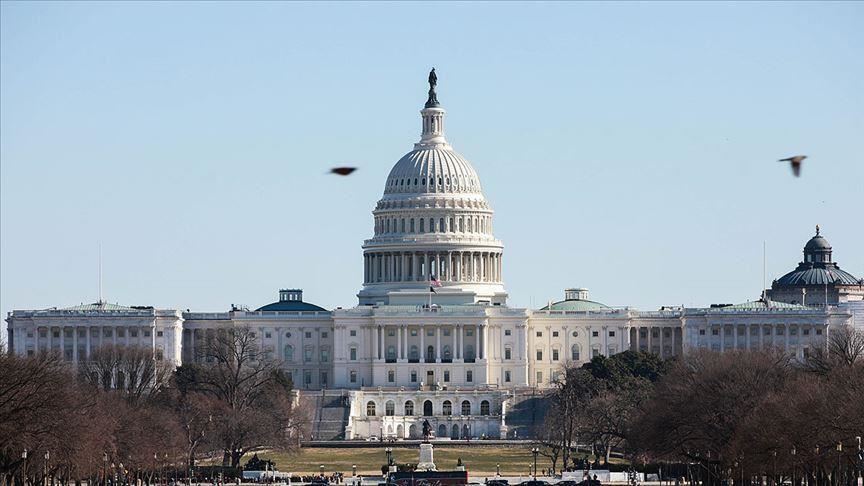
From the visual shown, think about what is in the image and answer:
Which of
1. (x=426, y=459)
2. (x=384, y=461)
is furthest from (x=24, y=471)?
(x=384, y=461)

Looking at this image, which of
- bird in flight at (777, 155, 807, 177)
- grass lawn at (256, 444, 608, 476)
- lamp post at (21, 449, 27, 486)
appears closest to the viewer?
bird in flight at (777, 155, 807, 177)

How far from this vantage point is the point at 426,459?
187875 mm

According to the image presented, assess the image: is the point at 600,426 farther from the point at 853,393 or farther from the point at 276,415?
the point at 853,393

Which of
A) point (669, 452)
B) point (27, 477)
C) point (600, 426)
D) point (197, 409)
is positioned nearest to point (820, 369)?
point (600, 426)

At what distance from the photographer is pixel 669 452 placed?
15812 cm

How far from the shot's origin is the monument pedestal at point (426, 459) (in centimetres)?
17888

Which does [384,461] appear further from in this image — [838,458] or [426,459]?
[838,458]

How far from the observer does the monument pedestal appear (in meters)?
179

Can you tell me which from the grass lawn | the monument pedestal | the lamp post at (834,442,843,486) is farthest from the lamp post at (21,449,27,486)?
the monument pedestal

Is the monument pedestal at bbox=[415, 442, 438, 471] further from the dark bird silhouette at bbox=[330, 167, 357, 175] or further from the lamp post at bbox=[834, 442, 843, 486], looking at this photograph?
the dark bird silhouette at bbox=[330, 167, 357, 175]

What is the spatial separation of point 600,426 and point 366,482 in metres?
28.3

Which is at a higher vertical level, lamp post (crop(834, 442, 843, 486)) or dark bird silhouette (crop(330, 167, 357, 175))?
dark bird silhouette (crop(330, 167, 357, 175))

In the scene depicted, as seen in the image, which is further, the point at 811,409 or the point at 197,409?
the point at 197,409

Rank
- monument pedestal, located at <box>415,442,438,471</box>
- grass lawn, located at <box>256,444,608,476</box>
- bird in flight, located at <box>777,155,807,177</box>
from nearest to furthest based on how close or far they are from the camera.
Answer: bird in flight, located at <box>777,155,807,177</box> → monument pedestal, located at <box>415,442,438,471</box> → grass lawn, located at <box>256,444,608,476</box>
